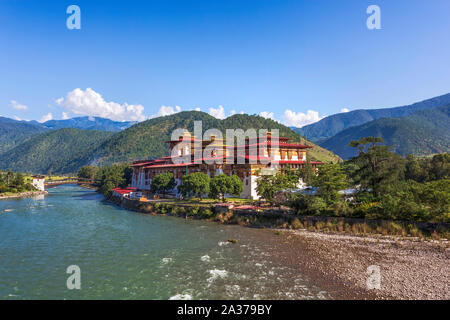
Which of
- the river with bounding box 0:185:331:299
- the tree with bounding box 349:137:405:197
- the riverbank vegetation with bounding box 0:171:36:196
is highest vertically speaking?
the tree with bounding box 349:137:405:197

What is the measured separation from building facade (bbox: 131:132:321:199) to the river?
639 inches

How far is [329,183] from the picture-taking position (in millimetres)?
40469

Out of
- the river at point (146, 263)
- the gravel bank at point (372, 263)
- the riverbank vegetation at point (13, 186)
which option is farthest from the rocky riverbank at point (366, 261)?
the riverbank vegetation at point (13, 186)

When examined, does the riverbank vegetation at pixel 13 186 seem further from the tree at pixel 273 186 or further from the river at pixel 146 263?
the tree at pixel 273 186

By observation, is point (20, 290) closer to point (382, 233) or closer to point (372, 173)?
point (382, 233)

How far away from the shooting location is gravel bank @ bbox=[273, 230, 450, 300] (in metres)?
19.5

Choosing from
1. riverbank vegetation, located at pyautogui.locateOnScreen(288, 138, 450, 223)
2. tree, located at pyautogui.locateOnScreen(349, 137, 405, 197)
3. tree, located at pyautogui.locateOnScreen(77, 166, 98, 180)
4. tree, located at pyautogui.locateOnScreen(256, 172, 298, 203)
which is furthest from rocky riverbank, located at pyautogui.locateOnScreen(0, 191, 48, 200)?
tree, located at pyautogui.locateOnScreen(349, 137, 405, 197)

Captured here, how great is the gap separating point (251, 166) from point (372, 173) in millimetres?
20938

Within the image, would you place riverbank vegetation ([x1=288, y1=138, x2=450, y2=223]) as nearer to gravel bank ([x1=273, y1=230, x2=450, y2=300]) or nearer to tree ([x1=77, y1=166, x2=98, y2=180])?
gravel bank ([x1=273, y1=230, x2=450, y2=300])

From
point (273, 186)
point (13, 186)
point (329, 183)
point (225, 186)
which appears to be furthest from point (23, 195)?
point (329, 183)

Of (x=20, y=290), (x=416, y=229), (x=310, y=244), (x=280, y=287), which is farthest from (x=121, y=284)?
(x=416, y=229)

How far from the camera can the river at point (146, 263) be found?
1988cm

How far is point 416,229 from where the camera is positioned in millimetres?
31062

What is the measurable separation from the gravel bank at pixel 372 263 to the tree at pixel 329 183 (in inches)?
314
